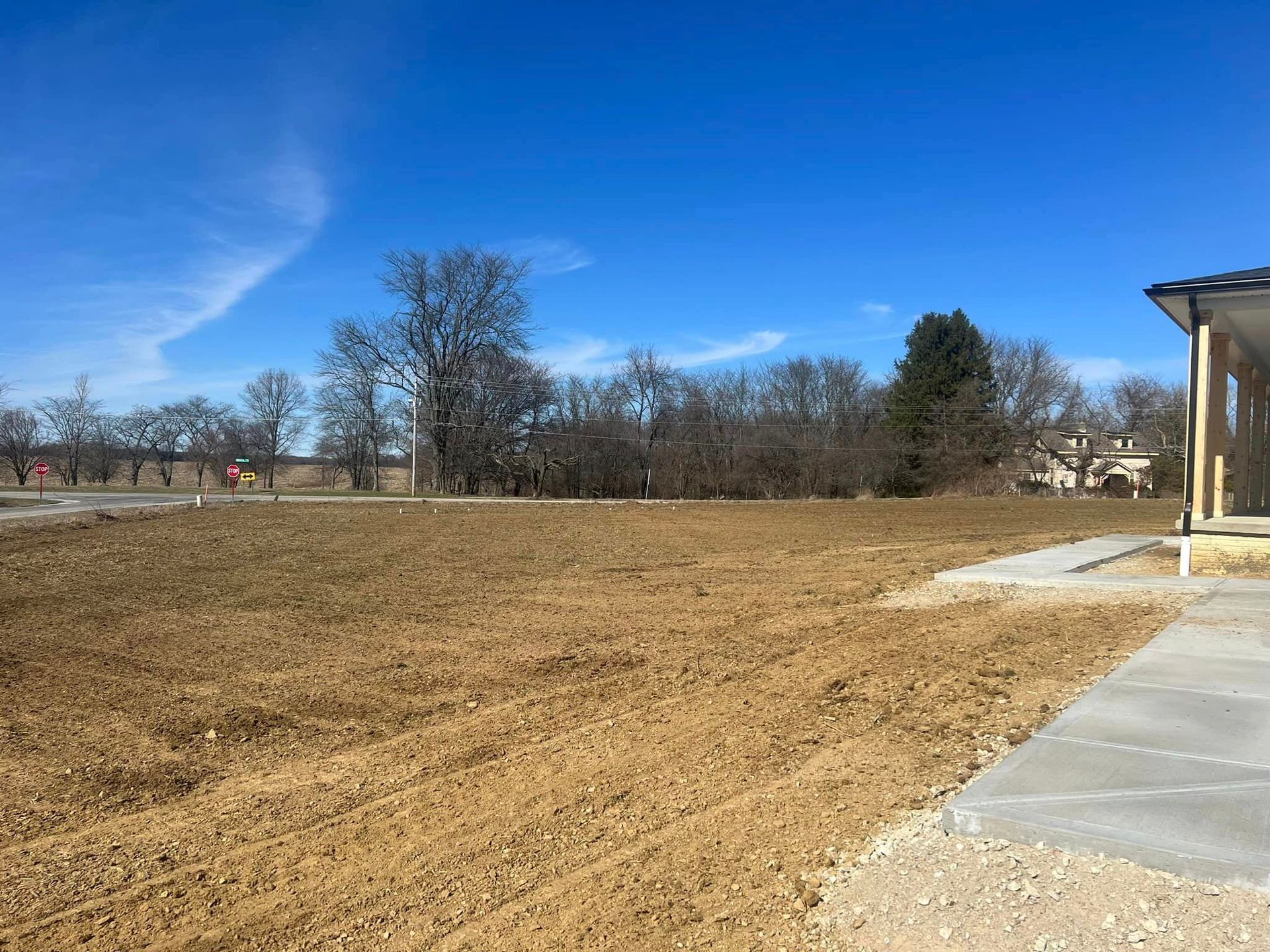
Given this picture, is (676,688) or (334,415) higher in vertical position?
(334,415)

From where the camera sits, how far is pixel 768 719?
4938mm

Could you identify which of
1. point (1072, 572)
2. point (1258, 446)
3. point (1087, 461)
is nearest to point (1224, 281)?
point (1072, 572)

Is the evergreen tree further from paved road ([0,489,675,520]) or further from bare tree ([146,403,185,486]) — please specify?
bare tree ([146,403,185,486])

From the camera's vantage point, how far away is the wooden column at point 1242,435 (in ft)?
51.3

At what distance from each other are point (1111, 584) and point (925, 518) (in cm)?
1975

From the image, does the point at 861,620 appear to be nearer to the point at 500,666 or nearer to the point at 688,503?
the point at 500,666

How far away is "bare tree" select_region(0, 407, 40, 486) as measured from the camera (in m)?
56.6

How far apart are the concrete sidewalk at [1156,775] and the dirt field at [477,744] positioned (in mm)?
340

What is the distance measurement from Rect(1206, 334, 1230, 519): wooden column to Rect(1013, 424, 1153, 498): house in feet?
138

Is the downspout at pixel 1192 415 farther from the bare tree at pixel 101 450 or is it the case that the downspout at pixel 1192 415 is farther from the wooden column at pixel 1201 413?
the bare tree at pixel 101 450

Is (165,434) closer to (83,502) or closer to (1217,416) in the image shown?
(83,502)

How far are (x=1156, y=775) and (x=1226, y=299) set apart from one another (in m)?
10.7

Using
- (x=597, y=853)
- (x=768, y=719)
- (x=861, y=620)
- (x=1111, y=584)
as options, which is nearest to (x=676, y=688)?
(x=768, y=719)

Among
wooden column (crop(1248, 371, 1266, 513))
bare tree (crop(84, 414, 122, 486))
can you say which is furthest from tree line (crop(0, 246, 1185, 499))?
wooden column (crop(1248, 371, 1266, 513))
